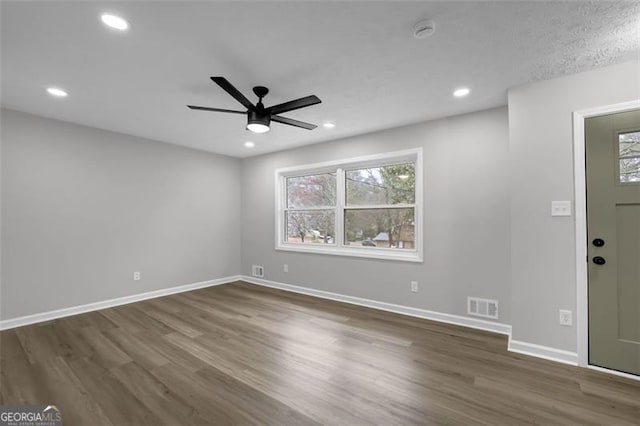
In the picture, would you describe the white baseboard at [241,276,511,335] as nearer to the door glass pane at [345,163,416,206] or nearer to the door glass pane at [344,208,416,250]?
the door glass pane at [344,208,416,250]

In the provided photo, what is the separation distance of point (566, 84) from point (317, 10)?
2.39 meters

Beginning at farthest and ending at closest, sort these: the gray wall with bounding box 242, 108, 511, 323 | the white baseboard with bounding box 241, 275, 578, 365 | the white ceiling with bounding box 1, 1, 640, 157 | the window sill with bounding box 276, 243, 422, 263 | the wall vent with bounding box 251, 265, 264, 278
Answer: the wall vent with bounding box 251, 265, 264, 278
the window sill with bounding box 276, 243, 422, 263
the gray wall with bounding box 242, 108, 511, 323
the white baseboard with bounding box 241, 275, 578, 365
the white ceiling with bounding box 1, 1, 640, 157

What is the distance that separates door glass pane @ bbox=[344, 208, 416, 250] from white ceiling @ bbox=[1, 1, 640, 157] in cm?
153

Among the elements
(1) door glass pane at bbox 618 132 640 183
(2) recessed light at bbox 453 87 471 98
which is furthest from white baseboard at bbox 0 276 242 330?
(1) door glass pane at bbox 618 132 640 183

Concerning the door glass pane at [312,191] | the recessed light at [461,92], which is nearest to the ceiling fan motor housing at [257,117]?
the recessed light at [461,92]

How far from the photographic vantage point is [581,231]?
245 cm

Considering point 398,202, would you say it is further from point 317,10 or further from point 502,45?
point 317,10

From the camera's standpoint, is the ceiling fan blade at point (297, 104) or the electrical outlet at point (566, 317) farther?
the electrical outlet at point (566, 317)

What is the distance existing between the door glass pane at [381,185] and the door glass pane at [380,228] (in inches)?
6.2

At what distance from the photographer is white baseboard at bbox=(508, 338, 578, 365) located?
2.47 m

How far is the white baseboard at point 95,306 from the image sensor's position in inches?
133

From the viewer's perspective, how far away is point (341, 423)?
1.76 meters

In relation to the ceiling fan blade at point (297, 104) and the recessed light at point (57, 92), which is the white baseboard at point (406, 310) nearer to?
the ceiling fan blade at point (297, 104)

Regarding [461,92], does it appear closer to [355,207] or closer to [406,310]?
[355,207]
